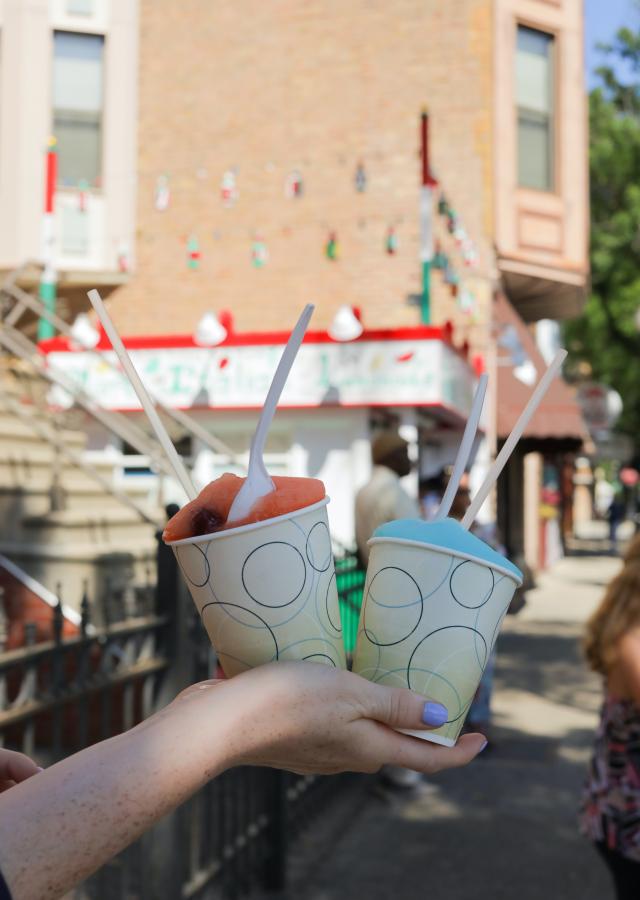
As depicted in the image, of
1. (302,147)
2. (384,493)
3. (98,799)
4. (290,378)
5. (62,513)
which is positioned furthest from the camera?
(302,147)

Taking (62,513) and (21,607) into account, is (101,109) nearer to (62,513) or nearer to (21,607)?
(62,513)

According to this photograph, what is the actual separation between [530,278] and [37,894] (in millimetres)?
15263

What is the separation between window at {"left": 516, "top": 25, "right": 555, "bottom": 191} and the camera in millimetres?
15039

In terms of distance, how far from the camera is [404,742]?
1162 millimetres

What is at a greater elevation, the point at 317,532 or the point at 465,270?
the point at 465,270

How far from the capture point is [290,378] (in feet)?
36.6

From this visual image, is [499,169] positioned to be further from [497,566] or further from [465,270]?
[497,566]

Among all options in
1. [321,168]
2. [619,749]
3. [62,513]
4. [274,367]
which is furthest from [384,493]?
[321,168]

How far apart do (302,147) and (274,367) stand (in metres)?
4.23

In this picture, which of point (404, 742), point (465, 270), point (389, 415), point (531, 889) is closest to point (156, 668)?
point (531, 889)

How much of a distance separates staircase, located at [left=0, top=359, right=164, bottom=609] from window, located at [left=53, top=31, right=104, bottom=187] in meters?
3.43

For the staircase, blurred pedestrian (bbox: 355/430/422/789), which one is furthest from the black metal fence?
the staircase

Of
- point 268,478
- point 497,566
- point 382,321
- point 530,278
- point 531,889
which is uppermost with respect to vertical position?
point 530,278

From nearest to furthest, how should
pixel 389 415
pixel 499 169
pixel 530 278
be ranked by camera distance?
1. pixel 389 415
2. pixel 499 169
3. pixel 530 278
